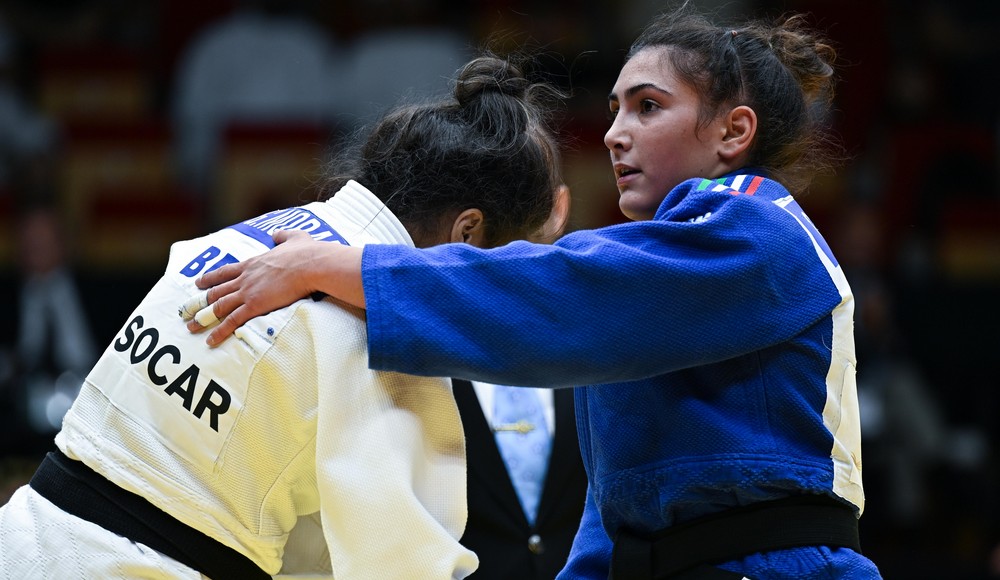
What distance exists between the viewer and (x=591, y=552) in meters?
2.35

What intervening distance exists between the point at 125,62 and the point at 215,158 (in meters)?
1.11

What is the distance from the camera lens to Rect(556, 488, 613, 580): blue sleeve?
2.34m

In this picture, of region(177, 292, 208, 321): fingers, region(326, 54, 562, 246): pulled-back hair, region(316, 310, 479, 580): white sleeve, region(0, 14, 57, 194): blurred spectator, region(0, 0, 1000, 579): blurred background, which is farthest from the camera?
region(0, 14, 57, 194): blurred spectator

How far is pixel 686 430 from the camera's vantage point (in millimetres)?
2080

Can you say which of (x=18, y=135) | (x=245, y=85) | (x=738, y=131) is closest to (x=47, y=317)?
(x=18, y=135)

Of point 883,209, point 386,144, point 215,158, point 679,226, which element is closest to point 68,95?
point 215,158

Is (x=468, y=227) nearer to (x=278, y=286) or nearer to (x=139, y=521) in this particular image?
(x=278, y=286)

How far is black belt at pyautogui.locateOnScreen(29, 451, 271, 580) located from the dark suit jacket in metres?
1.25

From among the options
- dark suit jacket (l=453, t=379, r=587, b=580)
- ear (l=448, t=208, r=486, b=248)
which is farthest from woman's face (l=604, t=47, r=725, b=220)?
dark suit jacket (l=453, t=379, r=587, b=580)

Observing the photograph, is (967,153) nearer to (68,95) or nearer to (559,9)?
(559,9)

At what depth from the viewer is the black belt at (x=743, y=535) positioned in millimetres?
2041

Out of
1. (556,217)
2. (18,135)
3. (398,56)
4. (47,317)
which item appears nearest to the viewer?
(556,217)

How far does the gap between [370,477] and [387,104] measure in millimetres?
2661

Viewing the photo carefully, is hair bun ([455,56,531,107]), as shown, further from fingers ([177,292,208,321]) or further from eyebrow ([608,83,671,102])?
fingers ([177,292,208,321])
